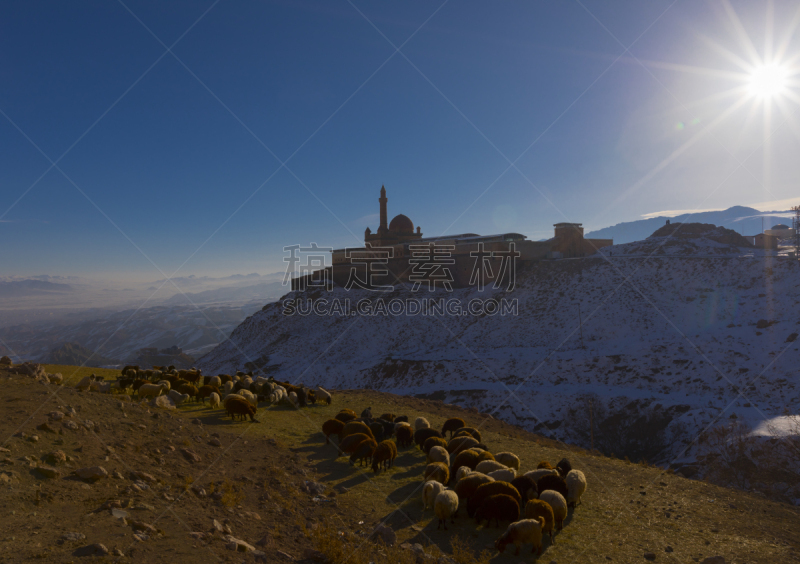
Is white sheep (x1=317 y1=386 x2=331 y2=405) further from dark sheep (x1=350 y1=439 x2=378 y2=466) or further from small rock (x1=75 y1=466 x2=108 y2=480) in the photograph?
small rock (x1=75 y1=466 x2=108 y2=480)

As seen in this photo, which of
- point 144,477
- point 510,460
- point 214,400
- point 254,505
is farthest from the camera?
point 214,400

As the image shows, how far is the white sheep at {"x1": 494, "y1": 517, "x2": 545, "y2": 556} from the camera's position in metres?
9.62

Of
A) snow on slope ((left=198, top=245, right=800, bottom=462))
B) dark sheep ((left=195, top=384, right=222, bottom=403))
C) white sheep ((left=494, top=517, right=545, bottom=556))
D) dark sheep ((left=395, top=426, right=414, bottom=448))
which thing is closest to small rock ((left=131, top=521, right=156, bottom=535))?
white sheep ((left=494, top=517, right=545, bottom=556))

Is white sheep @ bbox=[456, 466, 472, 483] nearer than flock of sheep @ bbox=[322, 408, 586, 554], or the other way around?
flock of sheep @ bbox=[322, 408, 586, 554]

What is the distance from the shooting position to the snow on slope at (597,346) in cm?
3369

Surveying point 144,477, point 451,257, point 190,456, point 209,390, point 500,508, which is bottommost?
point 500,508

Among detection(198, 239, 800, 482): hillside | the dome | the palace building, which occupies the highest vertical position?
the dome

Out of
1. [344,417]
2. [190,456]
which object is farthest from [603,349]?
[190,456]

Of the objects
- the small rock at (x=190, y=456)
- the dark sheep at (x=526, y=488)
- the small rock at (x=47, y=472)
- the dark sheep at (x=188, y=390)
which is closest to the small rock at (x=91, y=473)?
A: the small rock at (x=47, y=472)

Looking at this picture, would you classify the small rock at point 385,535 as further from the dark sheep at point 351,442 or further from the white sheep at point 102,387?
the white sheep at point 102,387

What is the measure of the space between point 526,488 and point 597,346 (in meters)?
36.8

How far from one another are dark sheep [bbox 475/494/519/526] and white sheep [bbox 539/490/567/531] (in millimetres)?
1021

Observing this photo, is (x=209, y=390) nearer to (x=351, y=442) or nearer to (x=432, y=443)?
(x=351, y=442)

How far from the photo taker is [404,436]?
1778cm
